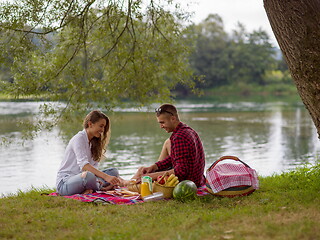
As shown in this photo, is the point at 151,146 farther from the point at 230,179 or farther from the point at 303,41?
the point at 303,41

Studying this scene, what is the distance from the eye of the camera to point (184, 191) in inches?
203

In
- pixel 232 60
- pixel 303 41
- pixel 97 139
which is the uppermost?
pixel 232 60

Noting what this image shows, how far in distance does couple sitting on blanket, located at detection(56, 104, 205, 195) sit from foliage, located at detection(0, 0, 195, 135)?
2149 mm

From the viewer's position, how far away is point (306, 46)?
16.0 feet

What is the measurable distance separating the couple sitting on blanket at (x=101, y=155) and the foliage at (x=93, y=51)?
2.15 m

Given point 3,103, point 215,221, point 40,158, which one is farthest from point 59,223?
point 3,103

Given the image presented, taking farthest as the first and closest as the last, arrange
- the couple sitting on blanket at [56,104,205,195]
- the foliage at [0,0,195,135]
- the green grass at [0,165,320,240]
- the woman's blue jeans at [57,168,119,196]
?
the foliage at [0,0,195,135] → the woman's blue jeans at [57,168,119,196] → the couple sitting on blanket at [56,104,205,195] → the green grass at [0,165,320,240]

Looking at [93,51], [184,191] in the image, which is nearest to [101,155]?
[184,191]

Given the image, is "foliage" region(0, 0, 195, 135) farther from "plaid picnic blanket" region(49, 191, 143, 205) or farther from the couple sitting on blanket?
"plaid picnic blanket" region(49, 191, 143, 205)

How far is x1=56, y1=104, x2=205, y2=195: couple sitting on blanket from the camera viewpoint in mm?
5551

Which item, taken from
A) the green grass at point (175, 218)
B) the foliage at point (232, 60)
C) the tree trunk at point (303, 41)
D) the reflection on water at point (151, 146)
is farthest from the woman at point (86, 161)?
the foliage at point (232, 60)

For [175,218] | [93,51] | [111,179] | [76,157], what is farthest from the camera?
[93,51]

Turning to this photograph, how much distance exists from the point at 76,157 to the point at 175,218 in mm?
2105

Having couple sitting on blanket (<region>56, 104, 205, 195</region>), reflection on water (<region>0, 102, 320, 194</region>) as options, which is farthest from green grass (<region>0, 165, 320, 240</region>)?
reflection on water (<region>0, 102, 320, 194</region>)
